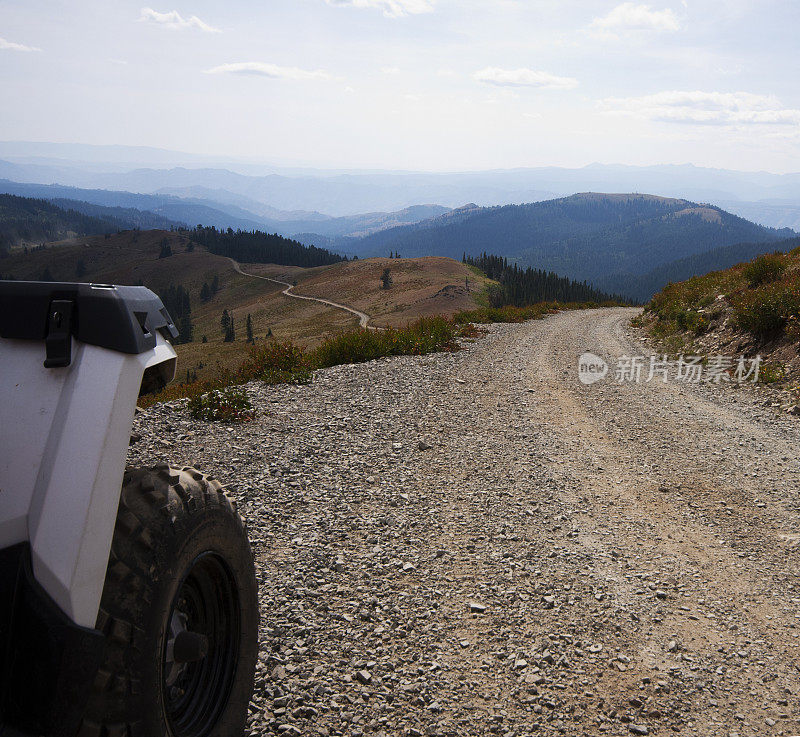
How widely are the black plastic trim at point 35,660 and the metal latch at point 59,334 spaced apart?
76 centimetres

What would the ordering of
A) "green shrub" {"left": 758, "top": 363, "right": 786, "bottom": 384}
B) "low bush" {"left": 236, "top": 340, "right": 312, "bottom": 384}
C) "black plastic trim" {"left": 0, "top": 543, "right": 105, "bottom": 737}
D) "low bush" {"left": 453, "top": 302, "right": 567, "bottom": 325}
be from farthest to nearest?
"low bush" {"left": 453, "top": 302, "right": 567, "bottom": 325}
"green shrub" {"left": 758, "top": 363, "right": 786, "bottom": 384}
"low bush" {"left": 236, "top": 340, "right": 312, "bottom": 384}
"black plastic trim" {"left": 0, "top": 543, "right": 105, "bottom": 737}

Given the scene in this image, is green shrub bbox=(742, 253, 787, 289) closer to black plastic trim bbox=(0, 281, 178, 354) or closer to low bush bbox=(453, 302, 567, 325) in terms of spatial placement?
low bush bbox=(453, 302, 567, 325)

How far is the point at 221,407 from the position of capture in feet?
33.3

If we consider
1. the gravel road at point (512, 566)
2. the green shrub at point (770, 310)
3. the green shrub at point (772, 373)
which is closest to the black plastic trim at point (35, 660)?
the gravel road at point (512, 566)

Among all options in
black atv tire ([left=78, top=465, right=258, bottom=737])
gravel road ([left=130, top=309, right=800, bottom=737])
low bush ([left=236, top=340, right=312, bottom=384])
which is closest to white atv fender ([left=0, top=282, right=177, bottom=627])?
black atv tire ([left=78, top=465, right=258, bottom=737])

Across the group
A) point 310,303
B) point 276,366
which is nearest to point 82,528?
point 276,366

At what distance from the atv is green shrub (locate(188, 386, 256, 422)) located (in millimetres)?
7533

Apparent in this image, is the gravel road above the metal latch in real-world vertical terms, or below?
below

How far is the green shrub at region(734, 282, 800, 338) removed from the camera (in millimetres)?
16266

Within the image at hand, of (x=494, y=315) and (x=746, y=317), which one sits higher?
(x=746, y=317)

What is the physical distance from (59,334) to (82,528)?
2.59 ft

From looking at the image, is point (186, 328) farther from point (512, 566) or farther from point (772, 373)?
point (512, 566)

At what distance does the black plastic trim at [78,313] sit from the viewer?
2.28 m

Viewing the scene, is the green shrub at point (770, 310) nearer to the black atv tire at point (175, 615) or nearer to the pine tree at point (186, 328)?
the black atv tire at point (175, 615)
